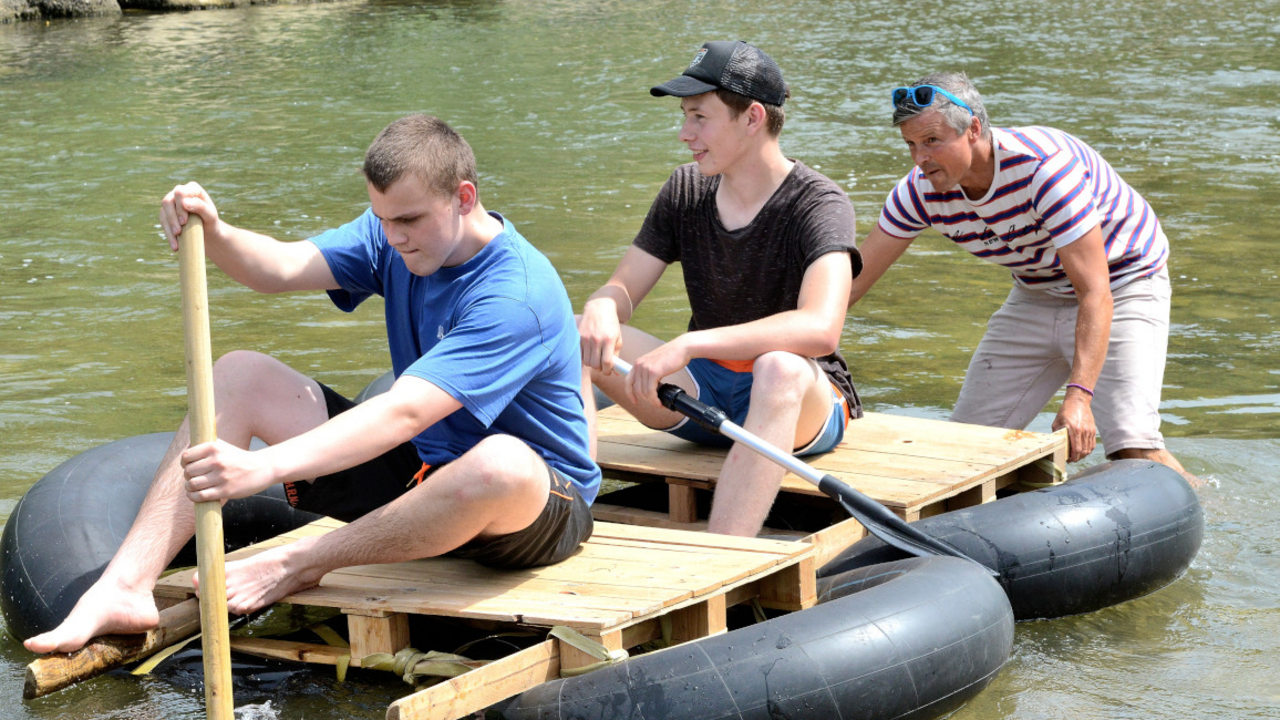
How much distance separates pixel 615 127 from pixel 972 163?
1050 cm

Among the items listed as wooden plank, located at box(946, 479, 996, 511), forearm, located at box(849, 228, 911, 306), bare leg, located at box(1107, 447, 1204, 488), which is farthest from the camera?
forearm, located at box(849, 228, 911, 306)

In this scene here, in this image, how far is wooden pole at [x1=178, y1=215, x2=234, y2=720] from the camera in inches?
121

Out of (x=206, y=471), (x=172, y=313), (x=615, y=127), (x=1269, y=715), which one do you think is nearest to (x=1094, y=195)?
(x=1269, y=715)

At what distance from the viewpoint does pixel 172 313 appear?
318 inches

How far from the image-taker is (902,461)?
4.64 m

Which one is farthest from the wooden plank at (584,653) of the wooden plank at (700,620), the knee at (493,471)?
the knee at (493,471)

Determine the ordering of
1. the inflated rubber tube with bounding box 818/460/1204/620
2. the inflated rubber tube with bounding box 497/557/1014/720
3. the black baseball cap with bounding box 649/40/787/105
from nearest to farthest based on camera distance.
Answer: the inflated rubber tube with bounding box 497/557/1014/720 < the inflated rubber tube with bounding box 818/460/1204/620 < the black baseball cap with bounding box 649/40/787/105

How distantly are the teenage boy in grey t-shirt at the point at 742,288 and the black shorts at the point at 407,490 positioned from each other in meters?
0.57

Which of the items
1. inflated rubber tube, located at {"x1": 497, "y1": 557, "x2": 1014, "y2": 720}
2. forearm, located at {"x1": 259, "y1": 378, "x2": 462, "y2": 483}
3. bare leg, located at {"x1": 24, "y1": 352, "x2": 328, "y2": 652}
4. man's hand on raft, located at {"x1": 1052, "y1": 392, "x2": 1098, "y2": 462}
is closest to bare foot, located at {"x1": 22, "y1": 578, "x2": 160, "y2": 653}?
bare leg, located at {"x1": 24, "y1": 352, "x2": 328, "y2": 652}

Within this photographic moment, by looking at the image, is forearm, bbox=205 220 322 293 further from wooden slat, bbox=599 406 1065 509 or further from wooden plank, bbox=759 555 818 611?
wooden plank, bbox=759 555 818 611

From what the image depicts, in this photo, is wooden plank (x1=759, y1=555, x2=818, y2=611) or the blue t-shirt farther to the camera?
wooden plank (x1=759, y1=555, x2=818, y2=611)

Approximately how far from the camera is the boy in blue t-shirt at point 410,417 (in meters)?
3.35

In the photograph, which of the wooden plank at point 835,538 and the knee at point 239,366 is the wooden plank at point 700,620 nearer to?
the wooden plank at point 835,538

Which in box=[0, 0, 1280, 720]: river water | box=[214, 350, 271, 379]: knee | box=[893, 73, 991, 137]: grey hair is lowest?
box=[0, 0, 1280, 720]: river water
